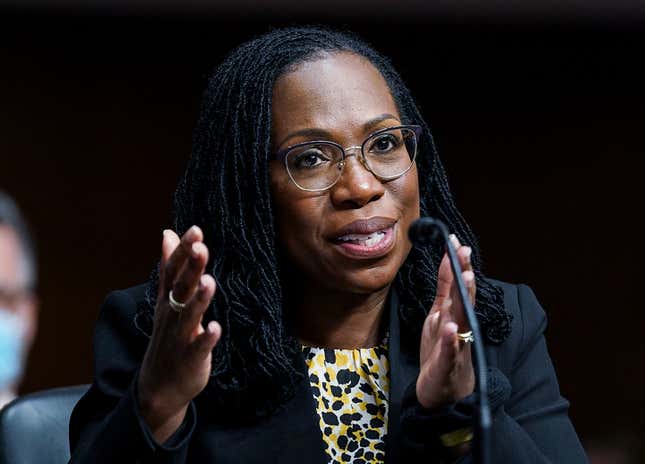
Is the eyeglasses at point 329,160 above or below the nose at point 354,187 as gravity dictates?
above

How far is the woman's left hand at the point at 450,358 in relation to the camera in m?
1.48

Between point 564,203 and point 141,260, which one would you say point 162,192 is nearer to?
point 141,260

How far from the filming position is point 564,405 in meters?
1.83

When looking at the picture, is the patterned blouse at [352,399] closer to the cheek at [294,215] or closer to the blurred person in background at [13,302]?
the cheek at [294,215]

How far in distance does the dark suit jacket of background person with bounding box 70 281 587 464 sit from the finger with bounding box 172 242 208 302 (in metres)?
0.21

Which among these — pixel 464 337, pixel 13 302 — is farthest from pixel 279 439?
pixel 13 302

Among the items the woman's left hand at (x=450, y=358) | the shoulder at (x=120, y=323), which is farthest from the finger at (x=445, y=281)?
the shoulder at (x=120, y=323)

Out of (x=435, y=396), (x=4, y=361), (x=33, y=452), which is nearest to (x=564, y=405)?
(x=435, y=396)

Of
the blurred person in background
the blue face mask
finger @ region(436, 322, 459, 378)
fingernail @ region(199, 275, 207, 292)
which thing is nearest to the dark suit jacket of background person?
finger @ region(436, 322, 459, 378)

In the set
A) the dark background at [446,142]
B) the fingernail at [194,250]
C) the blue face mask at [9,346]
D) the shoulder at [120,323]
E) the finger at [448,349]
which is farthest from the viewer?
the dark background at [446,142]

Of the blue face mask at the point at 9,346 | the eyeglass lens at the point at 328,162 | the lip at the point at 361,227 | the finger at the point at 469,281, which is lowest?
the blue face mask at the point at 9,346

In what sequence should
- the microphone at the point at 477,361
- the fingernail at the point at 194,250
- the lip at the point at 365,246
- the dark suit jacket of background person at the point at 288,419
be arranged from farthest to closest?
the lip at the point at 365,246 → the dark suit jacket of background person at the point at 288,419 → the fingernail at the point at 194,250 → the microphone at the point at 477,361

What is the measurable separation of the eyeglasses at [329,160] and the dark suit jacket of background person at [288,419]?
0.26m

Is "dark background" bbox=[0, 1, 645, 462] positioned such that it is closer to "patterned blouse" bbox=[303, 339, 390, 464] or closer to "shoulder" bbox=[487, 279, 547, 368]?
"shoulder" bbox=[487, 279, 547, 368]
